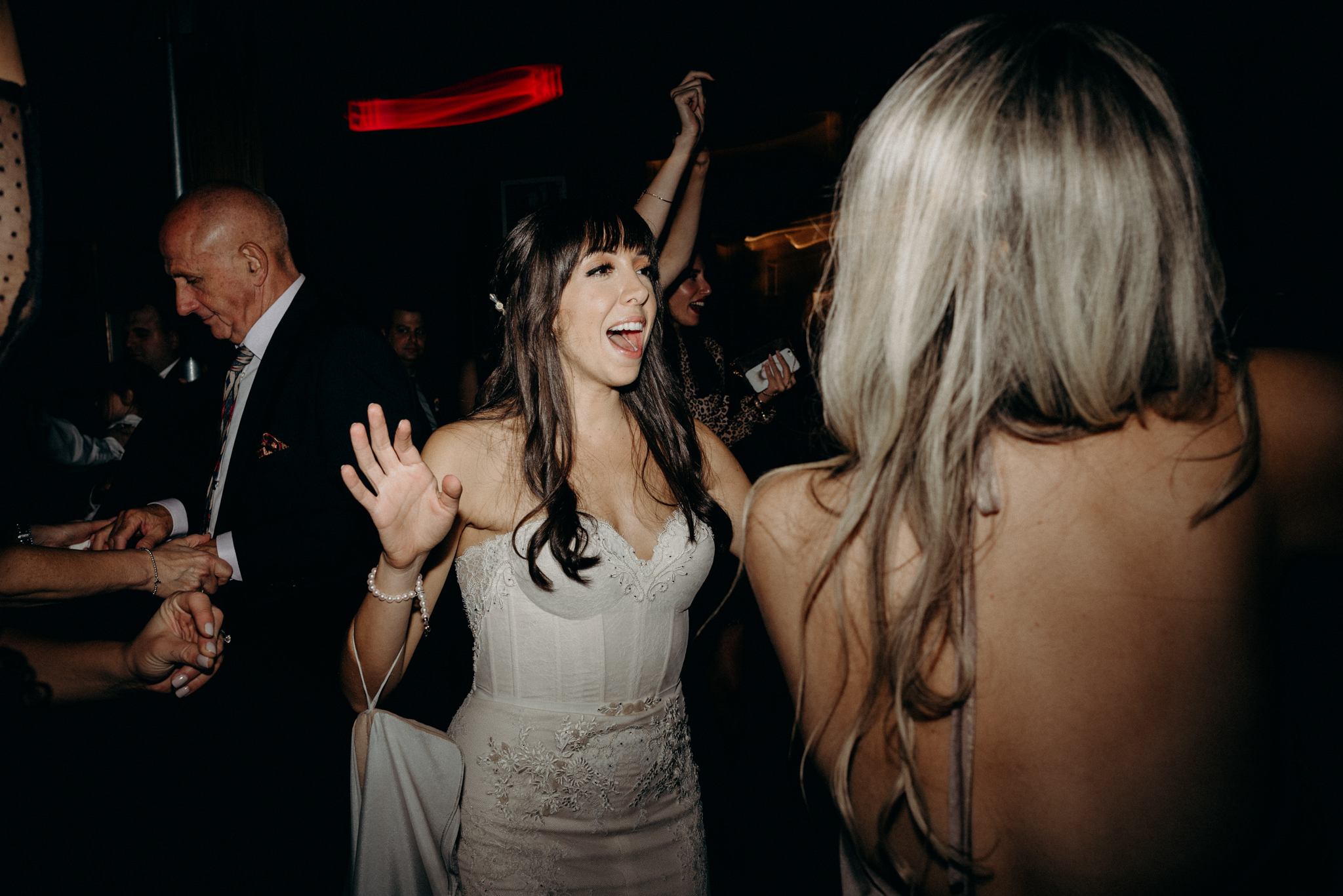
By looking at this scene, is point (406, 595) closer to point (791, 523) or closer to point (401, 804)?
point (401, 804)

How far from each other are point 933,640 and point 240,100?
4236 millimetres

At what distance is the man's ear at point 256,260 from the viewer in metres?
2.57

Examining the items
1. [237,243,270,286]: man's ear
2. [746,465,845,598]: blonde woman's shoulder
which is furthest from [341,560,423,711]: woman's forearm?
[237,243,270,286]: man's ear

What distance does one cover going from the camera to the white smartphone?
3289 millimetres

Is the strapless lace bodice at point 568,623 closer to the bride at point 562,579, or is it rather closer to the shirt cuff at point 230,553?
the bride at point 562,579

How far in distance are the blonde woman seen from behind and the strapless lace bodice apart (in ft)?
2.67

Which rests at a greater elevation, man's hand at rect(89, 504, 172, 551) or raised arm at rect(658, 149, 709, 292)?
raised arm at rect(658, 149, 709, 292)

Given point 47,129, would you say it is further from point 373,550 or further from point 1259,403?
point 1259,403

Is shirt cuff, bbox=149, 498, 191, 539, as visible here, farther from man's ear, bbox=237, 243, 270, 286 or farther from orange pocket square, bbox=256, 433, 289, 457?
man's ear, bbox=237, 243, 270, 286

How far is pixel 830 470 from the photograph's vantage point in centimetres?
99

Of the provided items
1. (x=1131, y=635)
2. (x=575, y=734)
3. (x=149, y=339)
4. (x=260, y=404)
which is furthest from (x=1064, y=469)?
(x=149, y=339)

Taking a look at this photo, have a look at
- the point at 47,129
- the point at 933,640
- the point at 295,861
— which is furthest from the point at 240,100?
the point at 933,640

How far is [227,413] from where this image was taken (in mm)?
→ 2660

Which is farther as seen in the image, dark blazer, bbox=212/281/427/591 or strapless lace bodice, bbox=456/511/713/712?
dark blazer, bbox=212/281/427/591
